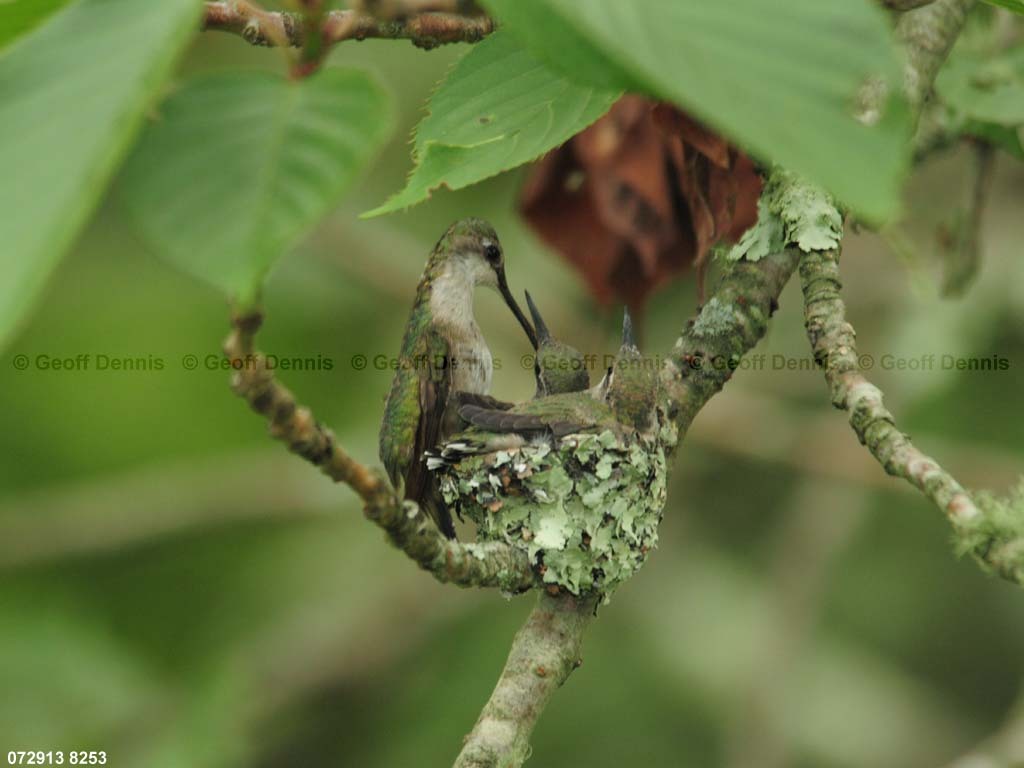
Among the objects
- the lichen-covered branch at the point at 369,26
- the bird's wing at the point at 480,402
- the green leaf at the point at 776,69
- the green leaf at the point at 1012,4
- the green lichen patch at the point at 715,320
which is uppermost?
the green leaf at the point at 776,69

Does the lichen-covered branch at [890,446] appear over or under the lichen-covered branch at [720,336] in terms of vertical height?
over

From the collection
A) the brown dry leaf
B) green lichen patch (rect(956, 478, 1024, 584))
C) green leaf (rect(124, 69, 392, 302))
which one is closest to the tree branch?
the brown dry leaf

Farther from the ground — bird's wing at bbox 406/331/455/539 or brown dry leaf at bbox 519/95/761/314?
brown dry leaf at bbox 519/95/761/314

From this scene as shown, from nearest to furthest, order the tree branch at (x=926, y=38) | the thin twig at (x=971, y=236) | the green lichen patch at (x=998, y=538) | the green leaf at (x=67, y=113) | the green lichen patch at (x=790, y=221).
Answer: the green leaf at (x=67, y=113)
the green lichen patch at (x=998, y=538)
the green lichen patch at (x=790, y=221)
the tree branch at (x=926, y=38)
the thin twig at (x=971, y=236)

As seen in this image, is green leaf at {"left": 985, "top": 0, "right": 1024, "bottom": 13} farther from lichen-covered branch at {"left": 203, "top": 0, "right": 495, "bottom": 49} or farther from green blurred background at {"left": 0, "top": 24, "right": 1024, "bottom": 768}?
green blurred background at {"left": 0, "top": 24, "right": 1024, "bottom": 768}

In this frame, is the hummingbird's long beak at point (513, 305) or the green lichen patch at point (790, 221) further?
the hummingbird's long beak at point (513, 305)

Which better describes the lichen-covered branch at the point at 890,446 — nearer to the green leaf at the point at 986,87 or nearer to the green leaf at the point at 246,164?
the green leaf at the point at 986,87

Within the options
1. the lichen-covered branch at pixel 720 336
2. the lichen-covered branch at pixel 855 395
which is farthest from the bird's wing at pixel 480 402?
the lichen-covered branch at pixel 855 395

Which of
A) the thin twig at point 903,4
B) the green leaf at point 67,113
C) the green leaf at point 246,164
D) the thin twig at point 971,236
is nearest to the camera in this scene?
the green leaf at point 67,113
